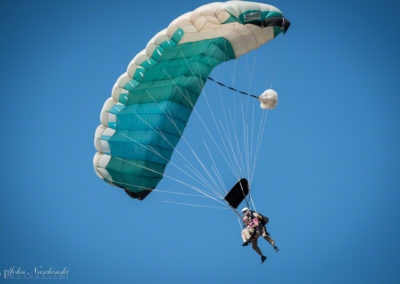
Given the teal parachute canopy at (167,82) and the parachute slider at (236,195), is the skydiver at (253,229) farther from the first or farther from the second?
the teal parachute canopy at (167,82)

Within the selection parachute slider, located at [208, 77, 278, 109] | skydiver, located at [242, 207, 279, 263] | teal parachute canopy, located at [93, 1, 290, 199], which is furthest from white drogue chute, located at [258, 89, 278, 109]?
skydiver, located at [242, 207, 279, 263]

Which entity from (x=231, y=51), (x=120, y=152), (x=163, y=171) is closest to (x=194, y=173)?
→ (x=163, y=171)

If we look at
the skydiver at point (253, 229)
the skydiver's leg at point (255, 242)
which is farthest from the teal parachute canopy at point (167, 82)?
the skydiver's leg at point (255, 242)

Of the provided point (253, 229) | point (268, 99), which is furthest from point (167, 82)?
point (253, 229)

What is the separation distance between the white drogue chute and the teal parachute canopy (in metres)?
1.06

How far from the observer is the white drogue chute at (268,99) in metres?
10.2

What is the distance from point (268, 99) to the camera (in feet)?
33.6

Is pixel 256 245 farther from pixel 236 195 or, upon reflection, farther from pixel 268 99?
pixel 268 99

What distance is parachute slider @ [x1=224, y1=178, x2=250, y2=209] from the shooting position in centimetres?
945

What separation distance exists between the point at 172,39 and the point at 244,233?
4.56m

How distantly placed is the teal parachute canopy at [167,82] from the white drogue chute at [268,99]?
3.49ft

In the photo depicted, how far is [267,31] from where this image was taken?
10.5 metres

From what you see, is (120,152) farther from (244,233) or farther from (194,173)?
(244,233)

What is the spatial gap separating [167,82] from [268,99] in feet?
7.22
